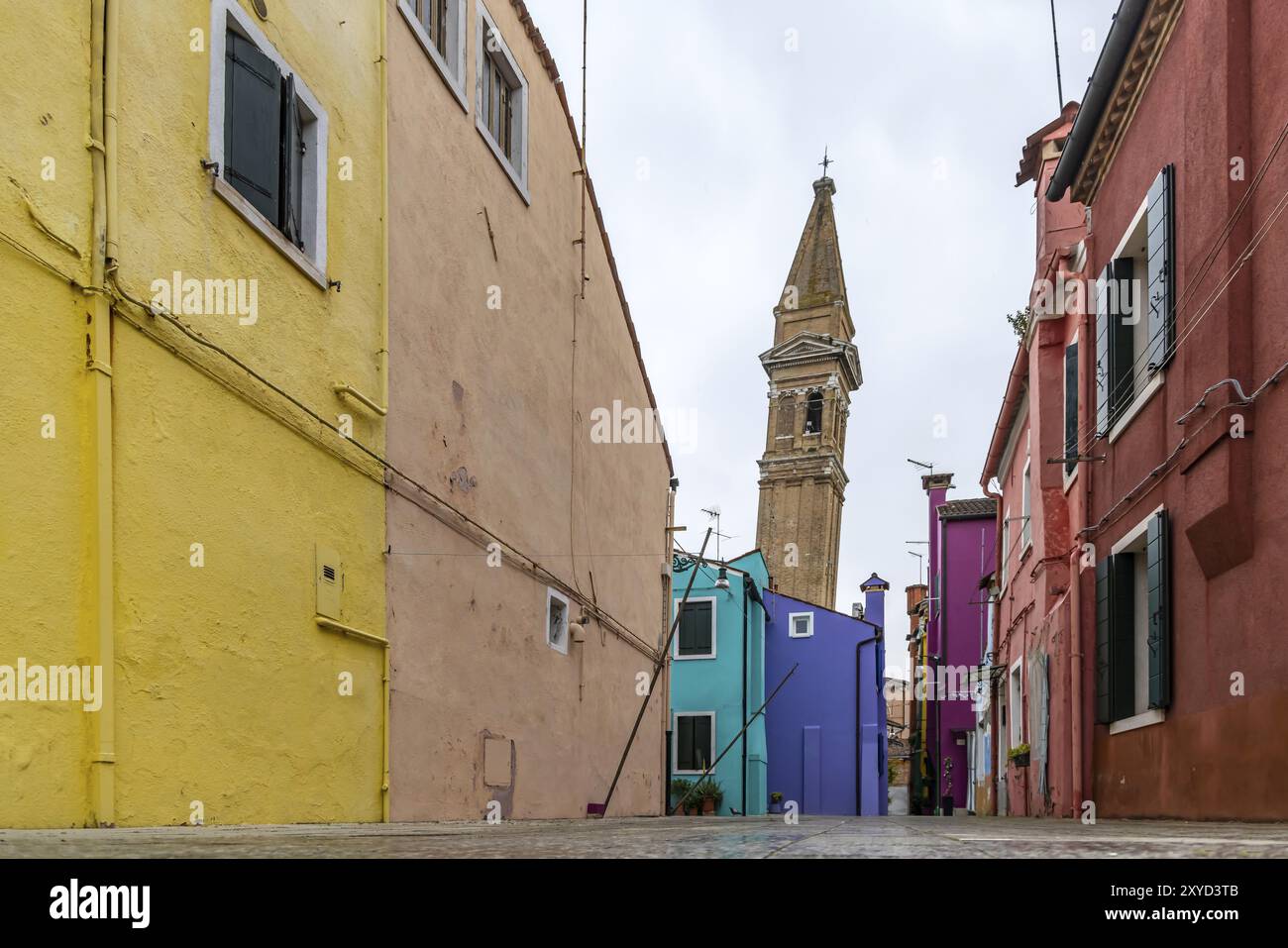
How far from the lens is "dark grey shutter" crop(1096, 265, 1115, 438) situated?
9.70 meters

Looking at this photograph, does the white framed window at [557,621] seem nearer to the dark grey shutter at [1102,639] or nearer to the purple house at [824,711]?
the dark grey shutter at [1102,639]

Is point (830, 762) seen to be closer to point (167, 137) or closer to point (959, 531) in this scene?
point (959, 531)

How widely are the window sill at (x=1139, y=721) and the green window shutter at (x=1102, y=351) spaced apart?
2496 mm

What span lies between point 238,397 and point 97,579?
5.40 ft

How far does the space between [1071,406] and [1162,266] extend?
3.76 metres

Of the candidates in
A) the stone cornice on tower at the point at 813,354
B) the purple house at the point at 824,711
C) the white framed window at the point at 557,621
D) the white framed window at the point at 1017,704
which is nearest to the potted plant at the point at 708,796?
the purple house at the point at 824,711

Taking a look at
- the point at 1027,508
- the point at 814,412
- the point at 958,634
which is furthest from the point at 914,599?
the point at 1027,508

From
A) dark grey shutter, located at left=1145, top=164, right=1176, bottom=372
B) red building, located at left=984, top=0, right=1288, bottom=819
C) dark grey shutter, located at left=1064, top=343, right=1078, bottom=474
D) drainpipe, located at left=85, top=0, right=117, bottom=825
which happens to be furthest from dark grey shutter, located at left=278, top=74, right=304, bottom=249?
dark grey shutter, located at left=1064, top=343, right=1078, bottom=474

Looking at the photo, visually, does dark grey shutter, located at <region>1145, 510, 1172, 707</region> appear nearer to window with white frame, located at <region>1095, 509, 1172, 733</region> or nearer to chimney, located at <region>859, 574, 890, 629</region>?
window with white frame, located at <region>1095, 509, 1172, 733</region>

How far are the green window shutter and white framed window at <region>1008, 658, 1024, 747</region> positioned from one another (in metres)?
5.68

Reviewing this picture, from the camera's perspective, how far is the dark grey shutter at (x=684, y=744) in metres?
26.9

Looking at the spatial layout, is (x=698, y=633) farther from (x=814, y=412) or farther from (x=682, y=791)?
(x=814, y=412)

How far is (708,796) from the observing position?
80.8 feet
